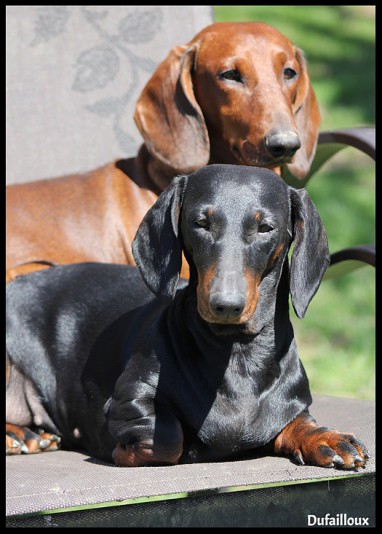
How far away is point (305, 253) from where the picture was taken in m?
2.93

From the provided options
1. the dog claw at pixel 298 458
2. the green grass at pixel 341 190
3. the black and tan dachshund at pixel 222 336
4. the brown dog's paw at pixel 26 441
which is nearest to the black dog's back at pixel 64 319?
the brown dog's paw at pixel 26 441

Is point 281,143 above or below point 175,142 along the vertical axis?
above

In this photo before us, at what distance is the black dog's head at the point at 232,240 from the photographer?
268 centimetres

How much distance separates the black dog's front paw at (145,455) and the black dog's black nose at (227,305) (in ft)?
1.58

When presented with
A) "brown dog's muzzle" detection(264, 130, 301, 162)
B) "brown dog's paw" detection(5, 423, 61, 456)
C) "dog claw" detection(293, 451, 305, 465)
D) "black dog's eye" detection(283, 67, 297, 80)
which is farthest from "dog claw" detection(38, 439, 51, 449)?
"black dog's eye" detection(283, 67, 297, 80)

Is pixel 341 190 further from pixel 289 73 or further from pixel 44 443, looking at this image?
pixel 44 443

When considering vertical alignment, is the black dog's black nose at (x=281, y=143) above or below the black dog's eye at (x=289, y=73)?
below

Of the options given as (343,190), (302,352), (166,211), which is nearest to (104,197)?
(166,211)

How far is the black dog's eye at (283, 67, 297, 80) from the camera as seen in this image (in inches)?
161

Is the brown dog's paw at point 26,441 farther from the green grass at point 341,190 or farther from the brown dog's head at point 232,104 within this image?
the green grass at point 341,190

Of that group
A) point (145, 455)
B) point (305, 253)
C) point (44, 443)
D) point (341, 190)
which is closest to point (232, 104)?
point (305, 253)

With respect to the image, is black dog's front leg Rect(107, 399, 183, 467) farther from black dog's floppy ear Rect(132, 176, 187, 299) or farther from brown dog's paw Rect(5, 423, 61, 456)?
brown dog's paw Rect(5, 423, 61, 456)

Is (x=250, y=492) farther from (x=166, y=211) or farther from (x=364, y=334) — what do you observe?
(x=364, y=334)

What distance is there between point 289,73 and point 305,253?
55.0 inches
